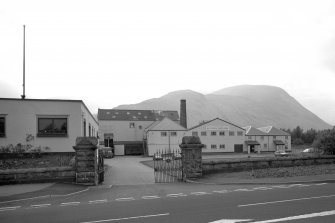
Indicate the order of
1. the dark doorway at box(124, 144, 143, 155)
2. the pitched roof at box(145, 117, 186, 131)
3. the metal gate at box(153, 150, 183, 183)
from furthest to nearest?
the dark doorway at box(124, 144, 143, 155) < the pitched roof at box(145, 117, 186, 131) < the metal gate at box(153, 150, 183, 183)

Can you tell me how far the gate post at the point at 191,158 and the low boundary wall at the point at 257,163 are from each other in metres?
0.85

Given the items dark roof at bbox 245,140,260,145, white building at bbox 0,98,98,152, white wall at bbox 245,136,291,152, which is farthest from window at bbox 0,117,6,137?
white wall at bbox 245,136,291,152

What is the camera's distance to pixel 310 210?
9.74 metres

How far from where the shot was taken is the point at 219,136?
83312mm

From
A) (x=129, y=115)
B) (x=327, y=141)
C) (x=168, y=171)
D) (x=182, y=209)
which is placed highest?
(x=129, y=115)

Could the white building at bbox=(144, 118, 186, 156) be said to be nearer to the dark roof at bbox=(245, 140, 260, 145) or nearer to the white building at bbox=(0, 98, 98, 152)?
the dark roof at bbox=(245, 140, 260, 145)

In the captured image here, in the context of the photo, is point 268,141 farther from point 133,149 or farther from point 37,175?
point 37,175

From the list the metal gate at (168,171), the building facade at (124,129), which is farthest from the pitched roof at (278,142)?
the metal gate at (168,171)

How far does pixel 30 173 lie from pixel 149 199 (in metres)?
8.28

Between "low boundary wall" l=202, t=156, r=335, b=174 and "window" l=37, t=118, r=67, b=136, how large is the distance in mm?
13879

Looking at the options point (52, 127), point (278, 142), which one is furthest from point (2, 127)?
point (278, 142)

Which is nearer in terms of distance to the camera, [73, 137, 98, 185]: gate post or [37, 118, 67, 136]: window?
→ [73, 137, 98, 185]: gate post

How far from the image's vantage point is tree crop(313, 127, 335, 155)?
29.1 meters

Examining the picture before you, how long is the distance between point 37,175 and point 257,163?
1364cm
